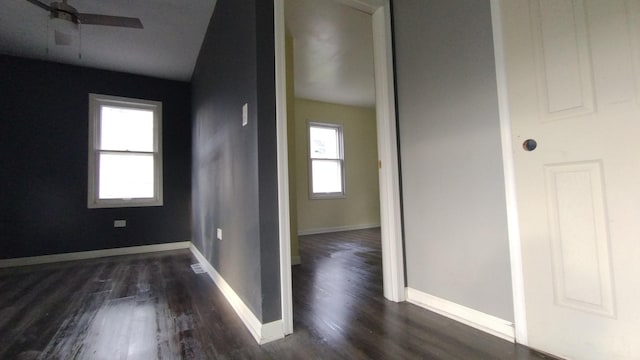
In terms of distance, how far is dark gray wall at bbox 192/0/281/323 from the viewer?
5.55 feet

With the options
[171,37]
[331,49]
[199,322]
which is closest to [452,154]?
[199,322]

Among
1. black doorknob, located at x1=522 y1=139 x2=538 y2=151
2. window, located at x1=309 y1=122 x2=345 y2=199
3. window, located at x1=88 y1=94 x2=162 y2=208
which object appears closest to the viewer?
black doorknob, located at x1=522 y1=139 x2=538 y2=151

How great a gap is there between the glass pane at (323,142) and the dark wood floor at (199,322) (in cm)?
324

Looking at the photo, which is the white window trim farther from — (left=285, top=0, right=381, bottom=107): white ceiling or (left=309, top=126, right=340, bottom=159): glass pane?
(left=285, top=0, right=381, bottom=107): white ceiling

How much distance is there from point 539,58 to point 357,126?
5.19 metres

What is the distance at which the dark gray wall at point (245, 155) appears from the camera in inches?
66.6

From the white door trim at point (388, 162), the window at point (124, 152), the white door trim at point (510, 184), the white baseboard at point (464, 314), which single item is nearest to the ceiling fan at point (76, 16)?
the white door trim at point (388, 162)

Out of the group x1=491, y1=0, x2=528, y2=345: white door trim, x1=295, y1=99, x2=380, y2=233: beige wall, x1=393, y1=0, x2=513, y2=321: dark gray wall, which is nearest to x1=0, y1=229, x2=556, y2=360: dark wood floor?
x1=491, y1=0, x2=528, y2=345: white door trim

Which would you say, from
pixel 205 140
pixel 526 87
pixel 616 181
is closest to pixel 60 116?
pixel 205 140

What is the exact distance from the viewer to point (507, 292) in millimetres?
1563

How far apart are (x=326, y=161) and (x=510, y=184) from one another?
4.72m

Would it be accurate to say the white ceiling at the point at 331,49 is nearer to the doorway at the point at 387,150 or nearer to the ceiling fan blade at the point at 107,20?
the doorway at the point at 387,150

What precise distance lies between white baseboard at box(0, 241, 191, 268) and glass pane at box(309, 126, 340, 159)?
2.96m

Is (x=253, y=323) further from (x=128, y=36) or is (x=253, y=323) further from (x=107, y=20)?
(x=128, y=36)
